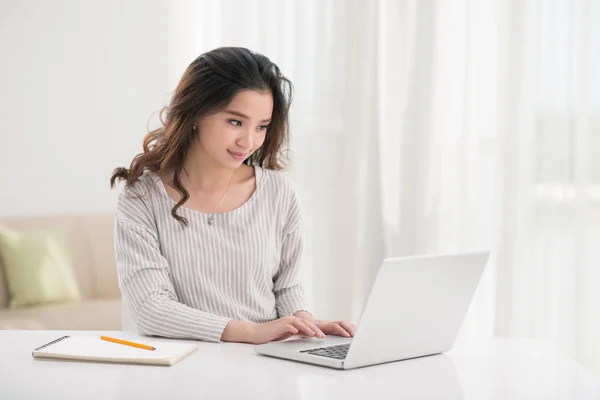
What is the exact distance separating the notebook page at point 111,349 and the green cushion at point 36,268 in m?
2.16

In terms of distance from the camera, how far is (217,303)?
76.4 inches

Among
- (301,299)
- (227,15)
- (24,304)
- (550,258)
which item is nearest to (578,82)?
(550,258)

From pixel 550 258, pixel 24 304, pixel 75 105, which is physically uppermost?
pixel 75 105

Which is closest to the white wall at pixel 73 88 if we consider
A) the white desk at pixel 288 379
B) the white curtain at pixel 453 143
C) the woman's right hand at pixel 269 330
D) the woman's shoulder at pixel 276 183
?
the white curtain at pixel 453 143

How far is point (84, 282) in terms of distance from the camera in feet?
12.3

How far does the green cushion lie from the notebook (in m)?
2.15

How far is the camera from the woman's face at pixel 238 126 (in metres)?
1.92

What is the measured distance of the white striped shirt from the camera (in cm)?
178

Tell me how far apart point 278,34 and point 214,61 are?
5.12ft

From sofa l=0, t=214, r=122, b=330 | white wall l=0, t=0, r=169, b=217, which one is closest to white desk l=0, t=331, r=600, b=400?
sofa l=0, t=214, r=122, b=330

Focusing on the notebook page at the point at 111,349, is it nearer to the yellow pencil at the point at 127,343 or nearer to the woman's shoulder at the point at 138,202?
the yellow pencil at the point at 127,343

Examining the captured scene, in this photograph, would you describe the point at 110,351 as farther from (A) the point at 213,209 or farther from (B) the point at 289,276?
(B) the point at 289,276

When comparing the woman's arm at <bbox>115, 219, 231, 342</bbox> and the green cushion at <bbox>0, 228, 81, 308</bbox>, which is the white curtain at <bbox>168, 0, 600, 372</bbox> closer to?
the green cushion at <bbox>0, 228, 81, 308</bbox>

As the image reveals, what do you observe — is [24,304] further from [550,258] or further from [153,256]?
[550,258]
